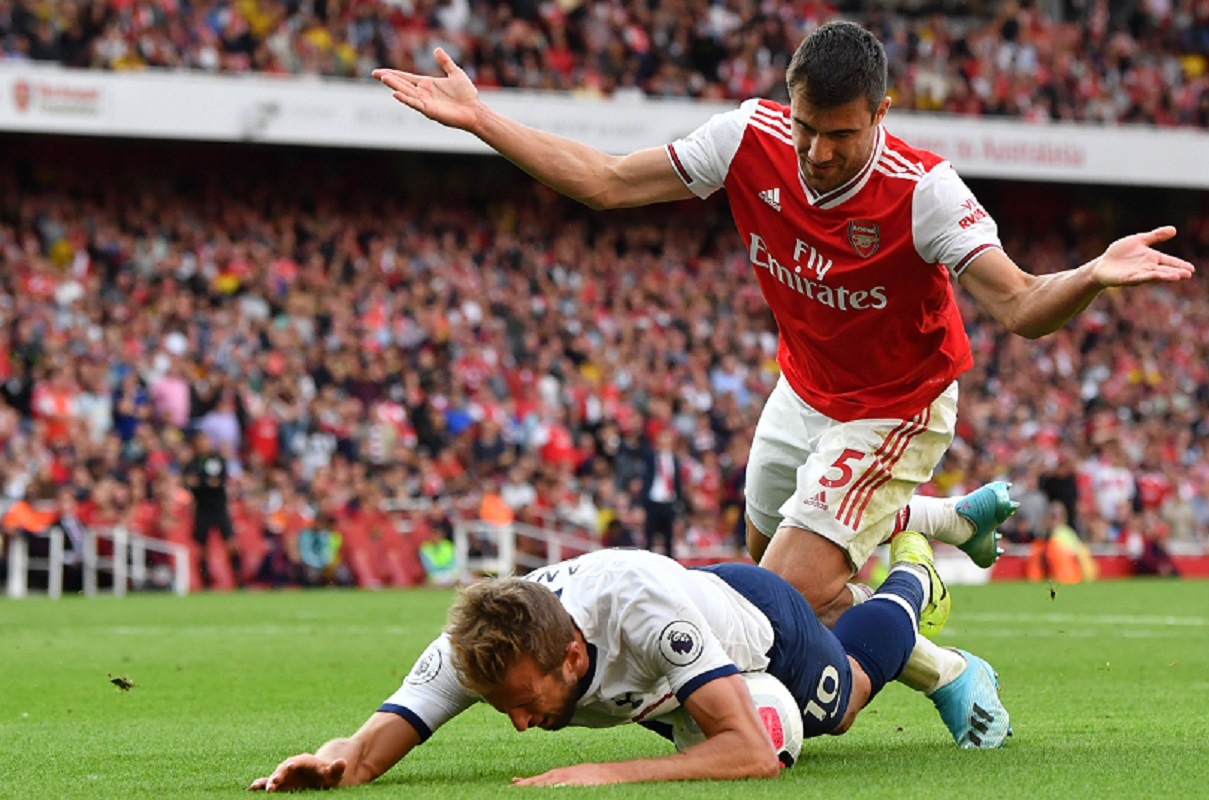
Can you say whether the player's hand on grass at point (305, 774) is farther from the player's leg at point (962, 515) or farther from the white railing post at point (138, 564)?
the white railing post at point (138, 564)

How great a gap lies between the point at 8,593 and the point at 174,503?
6.38ft

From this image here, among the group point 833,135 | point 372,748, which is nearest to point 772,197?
point 833,135

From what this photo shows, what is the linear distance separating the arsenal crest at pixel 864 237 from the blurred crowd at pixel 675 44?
20368mm

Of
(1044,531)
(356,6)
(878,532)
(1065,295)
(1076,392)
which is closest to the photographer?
(1065,295)

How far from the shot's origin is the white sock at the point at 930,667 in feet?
19.9

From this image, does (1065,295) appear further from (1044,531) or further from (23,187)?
(23,187)

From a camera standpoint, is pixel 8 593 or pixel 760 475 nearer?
pixel 760 475

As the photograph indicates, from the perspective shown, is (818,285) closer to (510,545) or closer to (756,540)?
(756,540)

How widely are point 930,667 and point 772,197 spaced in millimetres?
1662

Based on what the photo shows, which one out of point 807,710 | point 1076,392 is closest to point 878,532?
point 807,710

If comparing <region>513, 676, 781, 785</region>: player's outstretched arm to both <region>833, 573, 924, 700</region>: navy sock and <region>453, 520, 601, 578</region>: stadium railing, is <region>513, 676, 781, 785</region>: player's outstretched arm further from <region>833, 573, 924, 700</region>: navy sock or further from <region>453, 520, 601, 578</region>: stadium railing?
<region>453, 520, 601, 578</region>: stadium railing

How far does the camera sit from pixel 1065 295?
5156 mm

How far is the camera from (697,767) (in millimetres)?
4797

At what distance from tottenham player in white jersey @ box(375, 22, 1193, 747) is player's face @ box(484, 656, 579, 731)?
1645 mm
